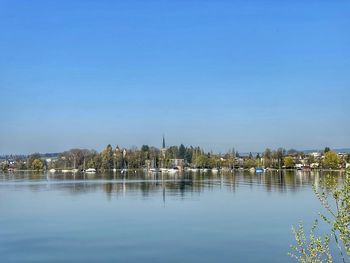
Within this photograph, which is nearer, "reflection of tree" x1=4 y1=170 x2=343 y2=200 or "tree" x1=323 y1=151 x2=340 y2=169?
"reflection of tree" x1=4 y1=170 x2=343 y2=200

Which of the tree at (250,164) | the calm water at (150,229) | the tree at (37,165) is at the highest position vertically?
the tree at (37,165)

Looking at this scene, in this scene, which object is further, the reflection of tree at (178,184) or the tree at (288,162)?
the tree at (288,162)

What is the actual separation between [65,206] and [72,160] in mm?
147463

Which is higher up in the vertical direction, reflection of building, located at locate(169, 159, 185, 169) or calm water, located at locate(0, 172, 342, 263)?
reflection of building, located at locate(169, 159, 185, 169)

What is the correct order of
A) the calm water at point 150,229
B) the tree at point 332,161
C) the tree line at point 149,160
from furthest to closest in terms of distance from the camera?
the tree line at point 149,160 < the tree at point 332,161 < the calm water at point 150,229

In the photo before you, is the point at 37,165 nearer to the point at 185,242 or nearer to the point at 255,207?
the point at 255,207

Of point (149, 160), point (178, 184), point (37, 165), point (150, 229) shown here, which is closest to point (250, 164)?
point (149, 160)

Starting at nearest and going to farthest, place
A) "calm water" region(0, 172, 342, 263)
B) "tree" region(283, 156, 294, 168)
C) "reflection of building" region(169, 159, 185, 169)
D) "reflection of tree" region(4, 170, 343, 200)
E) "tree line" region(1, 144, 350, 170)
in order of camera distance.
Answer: "calm water" region(0, 172, 342, 263) → "reflection of tree" region(4, 170, 343, 200) → "tree" region(283, 156, 294, 168) → "tree line" region(1, 144, 350, 170) → "reflection of building" region(169, 159, 185, 169)

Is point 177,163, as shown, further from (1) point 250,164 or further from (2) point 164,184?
(2) point 164,184

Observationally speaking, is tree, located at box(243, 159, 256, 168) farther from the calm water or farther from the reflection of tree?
the calm water

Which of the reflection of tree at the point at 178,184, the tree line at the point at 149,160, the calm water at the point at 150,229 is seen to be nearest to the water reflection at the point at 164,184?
the reflection of tree at the point at 178,184

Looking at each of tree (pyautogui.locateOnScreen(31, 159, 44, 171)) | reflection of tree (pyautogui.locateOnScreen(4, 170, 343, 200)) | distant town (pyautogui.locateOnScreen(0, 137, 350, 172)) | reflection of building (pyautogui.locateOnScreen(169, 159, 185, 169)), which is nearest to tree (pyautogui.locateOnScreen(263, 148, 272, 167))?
distant town (pyautogui.locateOnScreen(0, 137, 350, 172))

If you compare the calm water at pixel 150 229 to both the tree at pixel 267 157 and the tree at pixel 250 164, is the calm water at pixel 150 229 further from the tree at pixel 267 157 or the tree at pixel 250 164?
the tree at pixel 250 164

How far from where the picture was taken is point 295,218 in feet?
112
